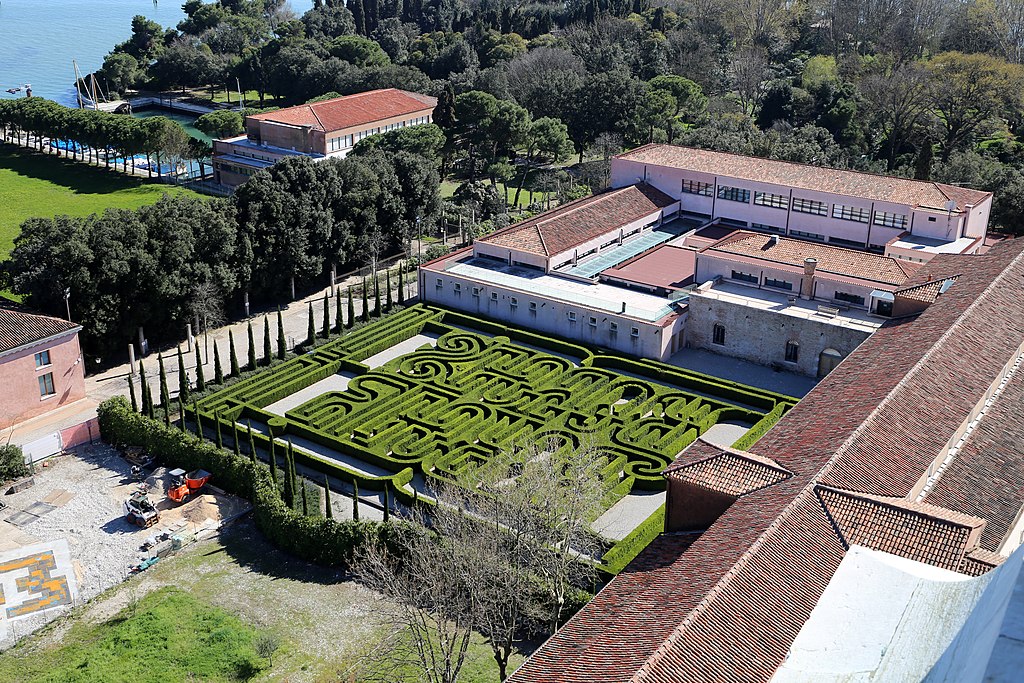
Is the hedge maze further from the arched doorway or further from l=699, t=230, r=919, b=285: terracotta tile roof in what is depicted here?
l=699, t=230, r=919, b=285: terracotta tile roof

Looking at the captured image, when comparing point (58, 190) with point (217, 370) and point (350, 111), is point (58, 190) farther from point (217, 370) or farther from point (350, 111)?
point (217, 370)

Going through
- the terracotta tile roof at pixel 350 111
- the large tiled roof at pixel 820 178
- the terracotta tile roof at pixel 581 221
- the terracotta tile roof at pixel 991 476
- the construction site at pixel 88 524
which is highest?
the terracotta tile roof at pixel 350 111

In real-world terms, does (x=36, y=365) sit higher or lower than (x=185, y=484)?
higher

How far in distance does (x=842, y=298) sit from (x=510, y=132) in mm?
37832

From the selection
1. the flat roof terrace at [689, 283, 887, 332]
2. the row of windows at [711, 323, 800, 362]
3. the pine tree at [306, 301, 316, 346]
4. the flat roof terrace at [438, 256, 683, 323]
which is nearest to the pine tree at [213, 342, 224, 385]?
the pine tree at [306, 301, 316, 346]

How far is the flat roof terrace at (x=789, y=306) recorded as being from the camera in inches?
1916

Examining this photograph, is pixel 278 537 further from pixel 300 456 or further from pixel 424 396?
pixel 424 396

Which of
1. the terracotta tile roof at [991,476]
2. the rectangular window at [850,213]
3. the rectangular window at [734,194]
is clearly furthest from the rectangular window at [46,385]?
the rectangular window at [850,213]

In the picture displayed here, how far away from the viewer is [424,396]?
153 feet

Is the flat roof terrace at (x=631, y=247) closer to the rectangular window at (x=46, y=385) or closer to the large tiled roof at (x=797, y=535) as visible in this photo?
the large tiled roof at (x=797, y=535)

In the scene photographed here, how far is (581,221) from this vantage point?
197 feet

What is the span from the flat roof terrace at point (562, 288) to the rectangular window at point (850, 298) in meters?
8.11

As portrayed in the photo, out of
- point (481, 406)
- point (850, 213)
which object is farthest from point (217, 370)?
point (850, 213)

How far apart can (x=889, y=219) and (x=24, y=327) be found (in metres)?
47.0
